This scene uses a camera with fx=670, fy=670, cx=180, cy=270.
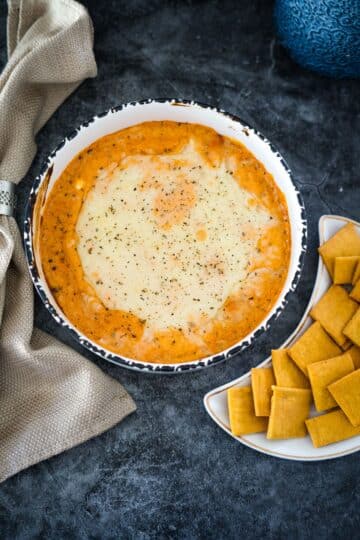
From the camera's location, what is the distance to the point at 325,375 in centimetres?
207

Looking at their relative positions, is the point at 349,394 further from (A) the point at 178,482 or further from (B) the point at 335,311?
(A) the point at 178,482

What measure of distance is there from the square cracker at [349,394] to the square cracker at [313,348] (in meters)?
0.11

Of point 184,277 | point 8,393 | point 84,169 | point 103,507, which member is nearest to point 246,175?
point 184,277

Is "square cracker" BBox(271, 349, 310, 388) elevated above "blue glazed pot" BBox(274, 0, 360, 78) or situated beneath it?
situated beneath

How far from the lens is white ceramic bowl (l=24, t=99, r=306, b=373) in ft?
6.50

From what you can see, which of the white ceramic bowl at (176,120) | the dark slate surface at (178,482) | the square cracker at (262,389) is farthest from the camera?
the dark slate surface at (178,482)

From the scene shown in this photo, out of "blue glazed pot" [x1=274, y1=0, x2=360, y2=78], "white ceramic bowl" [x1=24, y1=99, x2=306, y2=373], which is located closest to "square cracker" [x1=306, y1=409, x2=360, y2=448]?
"white ceramic bowl" [x1=24, y1=99, x2=306, y2=373]

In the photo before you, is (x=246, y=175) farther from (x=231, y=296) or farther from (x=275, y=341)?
(x=275, y=341)

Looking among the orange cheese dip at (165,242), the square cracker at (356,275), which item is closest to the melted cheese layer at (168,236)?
the orange cheese dip at (165,242)

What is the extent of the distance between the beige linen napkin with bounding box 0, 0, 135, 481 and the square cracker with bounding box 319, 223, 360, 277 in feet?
2.60

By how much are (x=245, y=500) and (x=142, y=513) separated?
34 centimetres

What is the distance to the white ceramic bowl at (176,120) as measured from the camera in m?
1.98

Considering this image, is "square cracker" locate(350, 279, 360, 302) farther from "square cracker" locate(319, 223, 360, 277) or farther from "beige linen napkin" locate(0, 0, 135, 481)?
"beige linen napkin" locate(0, 0, 135, 481)

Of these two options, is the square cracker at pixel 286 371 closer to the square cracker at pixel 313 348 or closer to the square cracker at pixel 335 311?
the square cracker at pixel 313 348
